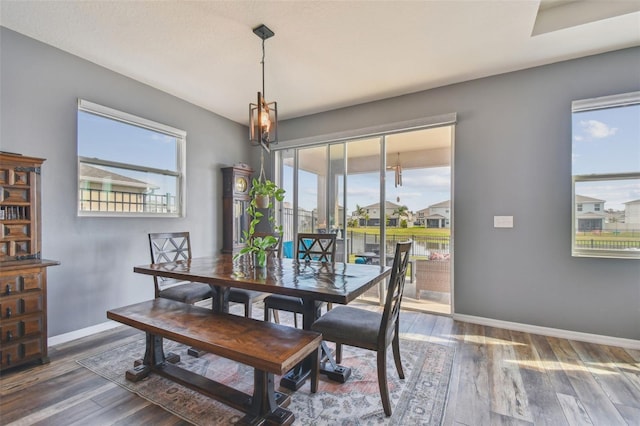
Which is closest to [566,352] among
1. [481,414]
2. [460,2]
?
[481,414]

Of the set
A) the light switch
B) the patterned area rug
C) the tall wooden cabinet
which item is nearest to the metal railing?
the tall wooden cabinet

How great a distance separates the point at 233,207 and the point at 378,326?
3258mm

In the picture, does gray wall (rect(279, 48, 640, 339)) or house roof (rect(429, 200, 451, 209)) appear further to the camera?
house roof (rect(429, 200, 451, 209))

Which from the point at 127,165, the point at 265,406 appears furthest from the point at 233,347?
the point at 127,165

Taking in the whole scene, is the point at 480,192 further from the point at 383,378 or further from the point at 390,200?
the point at 383,378

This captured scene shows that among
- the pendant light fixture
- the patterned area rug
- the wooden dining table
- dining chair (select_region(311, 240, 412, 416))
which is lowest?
the patterned area rug

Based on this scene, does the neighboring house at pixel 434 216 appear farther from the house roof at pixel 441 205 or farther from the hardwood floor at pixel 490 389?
the hardwood floor at pixel 490 389

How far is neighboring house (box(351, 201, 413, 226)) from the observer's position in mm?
3992

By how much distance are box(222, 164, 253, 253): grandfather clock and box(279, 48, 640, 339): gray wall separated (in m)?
2.92

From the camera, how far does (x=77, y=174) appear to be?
287 centimetres

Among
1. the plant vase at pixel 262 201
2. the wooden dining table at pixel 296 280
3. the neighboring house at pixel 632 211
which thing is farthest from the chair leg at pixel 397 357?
the neighboring house at pixel 632 211

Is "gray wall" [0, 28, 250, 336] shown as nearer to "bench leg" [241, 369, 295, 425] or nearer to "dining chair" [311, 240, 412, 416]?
"bench leg" [241, 369, 295, 425]

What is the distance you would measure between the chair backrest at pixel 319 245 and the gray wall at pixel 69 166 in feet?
6.29

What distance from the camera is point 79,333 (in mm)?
2814
